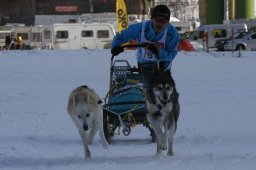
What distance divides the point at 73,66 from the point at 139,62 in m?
13.6

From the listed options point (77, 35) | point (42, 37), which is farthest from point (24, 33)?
point (77, 35)

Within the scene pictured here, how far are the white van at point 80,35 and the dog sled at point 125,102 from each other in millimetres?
30961

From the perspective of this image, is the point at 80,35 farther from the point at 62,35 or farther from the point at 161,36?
the point at 161,36

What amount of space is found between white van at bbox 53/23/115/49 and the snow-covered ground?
61.4 ft

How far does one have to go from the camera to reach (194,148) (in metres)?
6.29

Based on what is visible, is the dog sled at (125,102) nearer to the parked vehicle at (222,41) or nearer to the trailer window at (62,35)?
the parked vehicle at (222,41)

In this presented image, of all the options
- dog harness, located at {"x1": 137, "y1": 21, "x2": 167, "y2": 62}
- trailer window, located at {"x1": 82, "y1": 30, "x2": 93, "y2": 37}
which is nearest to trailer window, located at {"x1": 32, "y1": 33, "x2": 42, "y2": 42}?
trailer window, located at {"x1": 82, "y1": 30, "x2": 93, "y2": 37}

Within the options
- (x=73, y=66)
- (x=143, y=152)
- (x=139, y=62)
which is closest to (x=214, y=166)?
(x=143, y=152)

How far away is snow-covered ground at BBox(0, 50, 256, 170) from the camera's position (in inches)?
213

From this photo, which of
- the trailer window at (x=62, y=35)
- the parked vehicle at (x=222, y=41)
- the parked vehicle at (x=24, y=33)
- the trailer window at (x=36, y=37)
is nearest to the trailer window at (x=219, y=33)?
the parked vehicle at (x=222, y=41)

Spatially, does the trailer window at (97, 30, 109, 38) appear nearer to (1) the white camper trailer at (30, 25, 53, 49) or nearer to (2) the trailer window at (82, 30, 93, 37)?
(2) the trailer window at (82, 30, 93, 37)

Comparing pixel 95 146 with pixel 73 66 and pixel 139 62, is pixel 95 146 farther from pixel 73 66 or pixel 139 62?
pixel 73 66

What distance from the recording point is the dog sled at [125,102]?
6218mm

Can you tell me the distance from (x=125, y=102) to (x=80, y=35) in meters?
31.8
